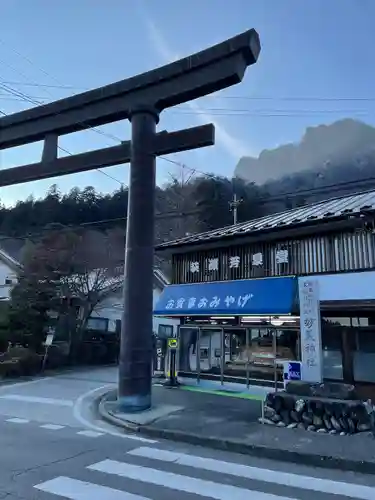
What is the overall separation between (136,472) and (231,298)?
7.87m

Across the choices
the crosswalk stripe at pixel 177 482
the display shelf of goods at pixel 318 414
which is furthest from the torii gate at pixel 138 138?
the crosswalk stripe at pixel 177 482

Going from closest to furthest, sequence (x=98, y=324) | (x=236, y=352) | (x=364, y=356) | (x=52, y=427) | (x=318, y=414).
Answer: (x=318, y=414), (x=52, y=427), (x=364, y=356), (x=236, y=352), (x=98, y=324)

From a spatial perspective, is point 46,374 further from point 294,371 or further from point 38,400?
point 294,371

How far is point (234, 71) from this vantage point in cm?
969

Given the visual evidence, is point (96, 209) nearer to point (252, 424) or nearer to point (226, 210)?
point (226, 210)

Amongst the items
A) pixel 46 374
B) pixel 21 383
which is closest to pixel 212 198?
pixel 46 374

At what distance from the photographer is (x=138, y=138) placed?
1119 centimetres

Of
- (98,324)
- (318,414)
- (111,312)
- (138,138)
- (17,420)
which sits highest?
(138,138)

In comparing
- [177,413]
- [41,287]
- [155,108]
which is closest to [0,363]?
[41,287]

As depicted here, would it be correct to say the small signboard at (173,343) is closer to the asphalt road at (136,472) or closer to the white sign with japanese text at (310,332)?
the white sign with japanese text at (310,332)

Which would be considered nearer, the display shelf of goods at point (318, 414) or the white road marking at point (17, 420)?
the display shelf of goods at point (318, 414)

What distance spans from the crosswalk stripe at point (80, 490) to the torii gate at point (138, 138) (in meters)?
4.67

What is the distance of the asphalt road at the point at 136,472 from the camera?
5.35 meters

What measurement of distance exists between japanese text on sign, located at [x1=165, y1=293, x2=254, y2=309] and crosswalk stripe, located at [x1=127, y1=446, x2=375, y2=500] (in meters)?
6.38
